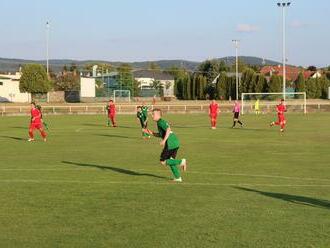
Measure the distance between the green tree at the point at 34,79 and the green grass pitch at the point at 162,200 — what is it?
7822cm

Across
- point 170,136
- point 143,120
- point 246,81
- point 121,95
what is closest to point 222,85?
point 246,81

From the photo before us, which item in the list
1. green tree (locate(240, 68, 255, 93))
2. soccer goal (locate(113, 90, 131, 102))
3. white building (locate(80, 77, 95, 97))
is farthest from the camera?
white building (locate(80, 77, 95, 97))

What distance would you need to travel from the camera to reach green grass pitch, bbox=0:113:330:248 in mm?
8391

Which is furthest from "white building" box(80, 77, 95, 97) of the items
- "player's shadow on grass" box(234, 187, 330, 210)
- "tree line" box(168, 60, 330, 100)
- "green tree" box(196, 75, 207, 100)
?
"player's shadow on grass" box(234, 187, 330, 210)

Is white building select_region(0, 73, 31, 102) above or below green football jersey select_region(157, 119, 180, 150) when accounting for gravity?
above

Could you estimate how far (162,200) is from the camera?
11.4 m

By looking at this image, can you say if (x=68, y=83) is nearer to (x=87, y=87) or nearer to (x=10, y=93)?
(x=87, y=87)

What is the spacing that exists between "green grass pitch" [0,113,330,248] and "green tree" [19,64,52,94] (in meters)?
78.2

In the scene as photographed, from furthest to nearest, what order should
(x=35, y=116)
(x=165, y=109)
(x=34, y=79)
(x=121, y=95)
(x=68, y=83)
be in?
(x=68, y=83) < (x=121, y=95) < (x=34, y=79) < (x=165, y=109) < (x=35, y=116)

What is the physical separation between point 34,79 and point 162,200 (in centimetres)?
9008

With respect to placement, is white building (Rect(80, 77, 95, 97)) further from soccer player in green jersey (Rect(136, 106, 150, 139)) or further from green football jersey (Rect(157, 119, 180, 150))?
green football jersey (Rect(157, 119, 180, 150))

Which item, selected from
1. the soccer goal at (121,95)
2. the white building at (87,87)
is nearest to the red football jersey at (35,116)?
the soccer goal at (121,95)

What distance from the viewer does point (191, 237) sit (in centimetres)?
833

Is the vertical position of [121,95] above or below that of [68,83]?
below
